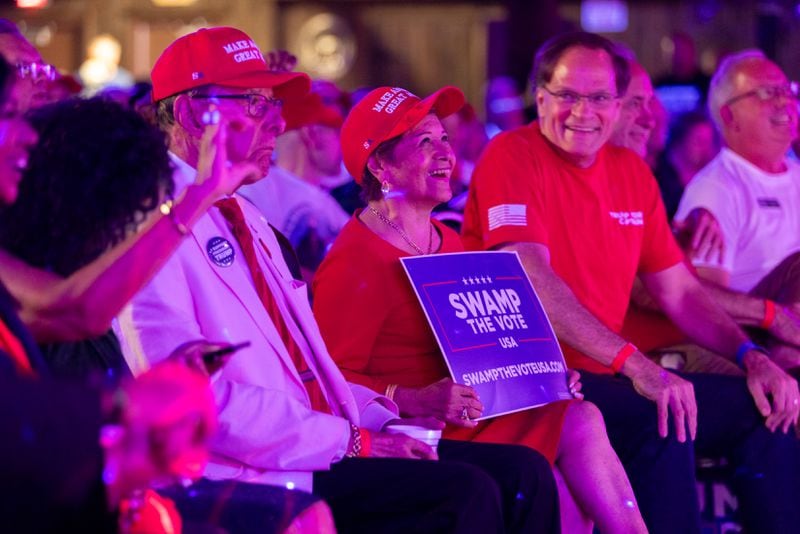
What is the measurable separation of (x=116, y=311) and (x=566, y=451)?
1733 mm

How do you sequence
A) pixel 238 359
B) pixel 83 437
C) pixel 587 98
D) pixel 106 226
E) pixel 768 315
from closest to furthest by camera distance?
pixel 83 437
pixel 106 226
pixel 238 359
pixel 587 98
pixel 768 315

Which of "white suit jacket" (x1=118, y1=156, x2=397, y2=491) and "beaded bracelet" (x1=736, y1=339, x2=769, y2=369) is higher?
"white suit jacket" (x1=118, y1=156, x2=397, y2=491)

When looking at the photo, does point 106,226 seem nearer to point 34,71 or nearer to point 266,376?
point 266,376

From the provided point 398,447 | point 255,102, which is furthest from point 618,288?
point 255,102

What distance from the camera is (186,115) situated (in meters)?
3.28

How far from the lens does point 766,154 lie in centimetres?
525

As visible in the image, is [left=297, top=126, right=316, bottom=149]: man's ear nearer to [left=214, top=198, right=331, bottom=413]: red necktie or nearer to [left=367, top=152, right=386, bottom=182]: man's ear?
[left=367, top=152, right=386, bottom=182]: man's ear

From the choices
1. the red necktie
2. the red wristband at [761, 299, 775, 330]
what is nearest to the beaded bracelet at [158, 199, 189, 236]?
the red necktie

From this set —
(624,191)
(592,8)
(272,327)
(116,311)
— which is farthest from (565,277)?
(592,8)

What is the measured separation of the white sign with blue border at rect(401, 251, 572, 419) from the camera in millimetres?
3518

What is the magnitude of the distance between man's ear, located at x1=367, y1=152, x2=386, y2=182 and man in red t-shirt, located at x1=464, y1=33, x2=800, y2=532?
523mm

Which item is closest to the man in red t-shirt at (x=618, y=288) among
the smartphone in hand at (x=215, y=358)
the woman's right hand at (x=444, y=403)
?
the woman's right hand at (x=444, y=403)

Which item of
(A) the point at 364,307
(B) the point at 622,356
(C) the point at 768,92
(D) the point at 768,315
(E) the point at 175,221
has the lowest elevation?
(D) the point at 768,315

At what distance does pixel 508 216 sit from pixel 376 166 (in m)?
0.54
